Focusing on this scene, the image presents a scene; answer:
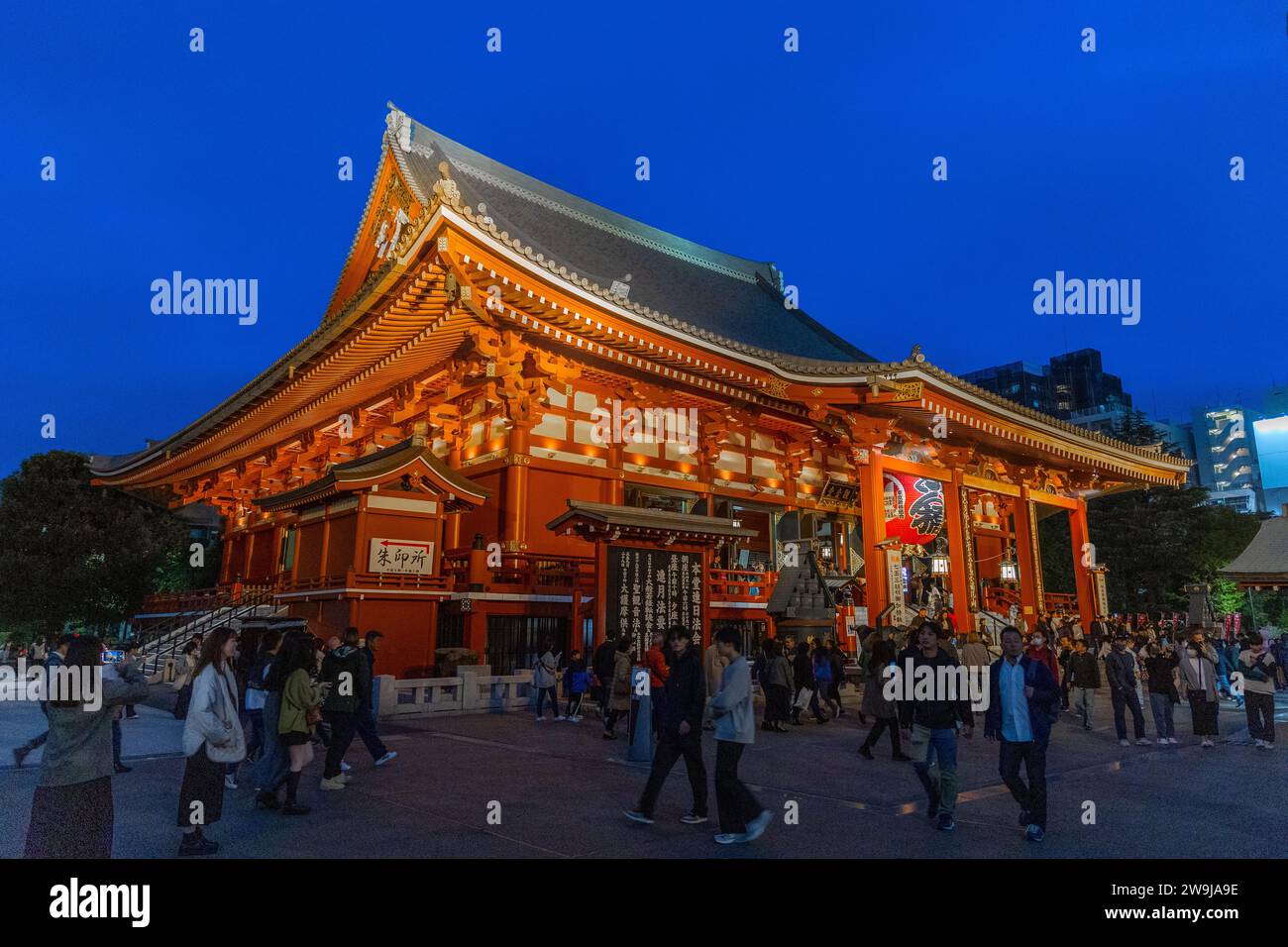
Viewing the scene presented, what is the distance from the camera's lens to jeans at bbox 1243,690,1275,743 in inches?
449

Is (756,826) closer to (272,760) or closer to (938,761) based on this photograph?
(938,761)

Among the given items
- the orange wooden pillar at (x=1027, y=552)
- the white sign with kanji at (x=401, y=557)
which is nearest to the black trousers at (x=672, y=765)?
the white sign with kanji at (x=401, y=557)

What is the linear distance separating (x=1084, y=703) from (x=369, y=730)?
12.4 m

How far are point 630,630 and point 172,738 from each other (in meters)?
7.74

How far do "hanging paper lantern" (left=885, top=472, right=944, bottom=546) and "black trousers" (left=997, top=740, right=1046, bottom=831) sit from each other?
14.0 meters

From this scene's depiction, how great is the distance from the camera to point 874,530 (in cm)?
2011

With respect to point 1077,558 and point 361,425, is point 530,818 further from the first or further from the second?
point 1077,558

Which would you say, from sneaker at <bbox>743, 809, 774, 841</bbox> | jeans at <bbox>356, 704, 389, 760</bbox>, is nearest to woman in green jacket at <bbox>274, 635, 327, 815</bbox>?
jeans at <bbox>356, 704, 389, 760</bbox>

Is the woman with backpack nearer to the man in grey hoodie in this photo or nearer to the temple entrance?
the temple entrance

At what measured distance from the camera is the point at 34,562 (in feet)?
92.4

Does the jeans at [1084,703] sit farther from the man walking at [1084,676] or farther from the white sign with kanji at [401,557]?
the white sign with kanji at [401,557]

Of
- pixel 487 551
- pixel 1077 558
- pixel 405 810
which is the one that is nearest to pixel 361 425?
pixel 487 551

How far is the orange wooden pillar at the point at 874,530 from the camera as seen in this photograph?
19.7 meters

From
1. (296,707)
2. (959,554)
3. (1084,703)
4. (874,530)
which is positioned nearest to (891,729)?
(1084,703)
